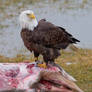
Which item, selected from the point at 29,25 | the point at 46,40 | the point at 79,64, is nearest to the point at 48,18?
the point at 79,64

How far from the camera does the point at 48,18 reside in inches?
727

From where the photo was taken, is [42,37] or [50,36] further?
[50,36]

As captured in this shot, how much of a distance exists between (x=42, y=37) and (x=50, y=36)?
25 centimetres

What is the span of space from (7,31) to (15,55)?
346 cm

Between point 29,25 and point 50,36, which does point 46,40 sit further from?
point 29,25

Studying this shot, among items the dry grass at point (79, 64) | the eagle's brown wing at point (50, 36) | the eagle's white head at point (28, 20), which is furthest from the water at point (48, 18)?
the eagle's white head at point (28, 20)

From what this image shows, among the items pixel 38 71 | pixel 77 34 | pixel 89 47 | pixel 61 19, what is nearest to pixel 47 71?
pixel 38 71

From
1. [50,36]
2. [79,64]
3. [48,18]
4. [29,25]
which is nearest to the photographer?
[29,25]

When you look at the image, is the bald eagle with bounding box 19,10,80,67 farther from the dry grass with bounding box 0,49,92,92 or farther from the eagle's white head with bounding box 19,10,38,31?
the dry grass with bounding box 0,49,92,92

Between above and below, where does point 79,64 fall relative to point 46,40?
below

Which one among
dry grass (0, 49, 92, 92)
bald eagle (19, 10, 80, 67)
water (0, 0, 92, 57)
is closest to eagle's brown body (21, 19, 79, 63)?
bald eagle (19, 10, 80, 67)

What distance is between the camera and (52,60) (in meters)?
9.72

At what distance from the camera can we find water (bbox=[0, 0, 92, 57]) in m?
14.4

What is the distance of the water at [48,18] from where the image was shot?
47.1ft
